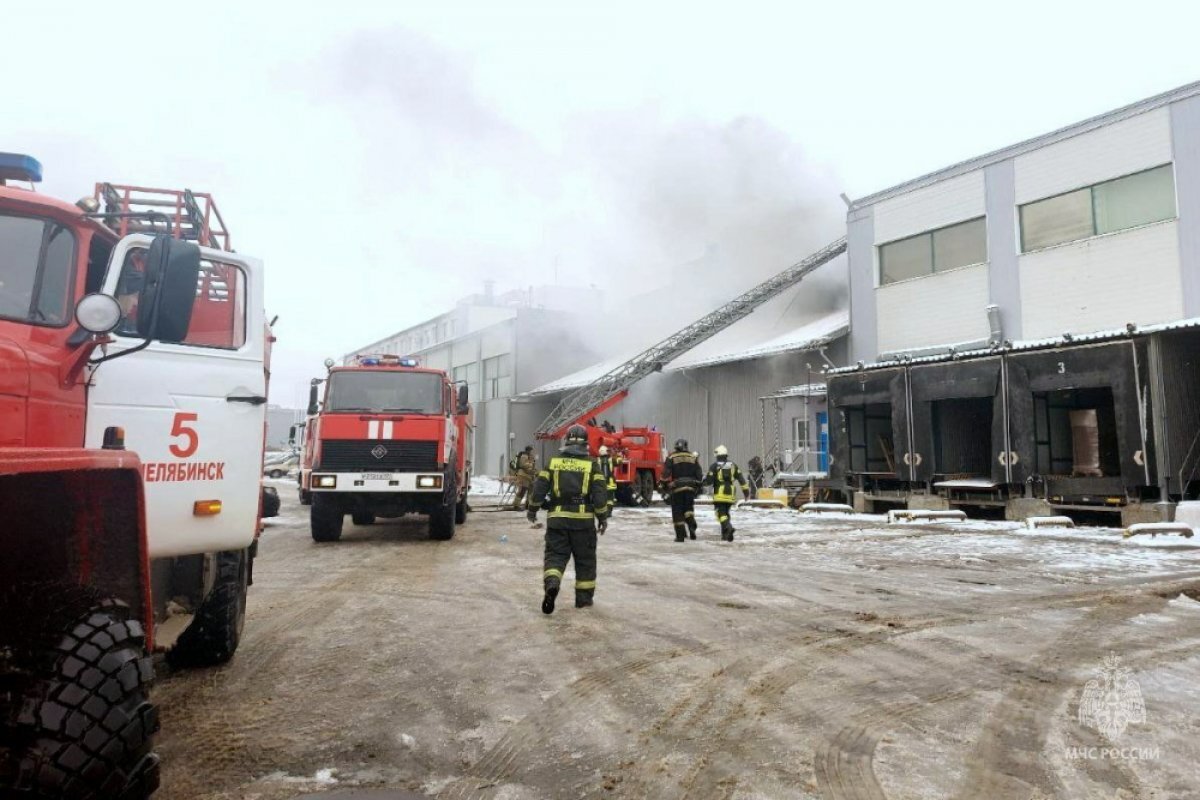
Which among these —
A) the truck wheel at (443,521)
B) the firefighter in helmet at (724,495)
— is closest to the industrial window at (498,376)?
the truck wheel at (443,521)

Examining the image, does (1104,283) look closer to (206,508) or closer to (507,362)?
(206,508)

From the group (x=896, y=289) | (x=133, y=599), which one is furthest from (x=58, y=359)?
(x=896, y=289)

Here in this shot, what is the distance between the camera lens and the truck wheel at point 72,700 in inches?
72.8

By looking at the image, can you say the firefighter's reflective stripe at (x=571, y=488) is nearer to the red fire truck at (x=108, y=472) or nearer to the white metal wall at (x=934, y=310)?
the red fire truck at (x=108, y=472)

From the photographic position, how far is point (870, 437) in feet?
59.5

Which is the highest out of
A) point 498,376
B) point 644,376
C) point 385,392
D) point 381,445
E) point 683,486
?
point 498,376

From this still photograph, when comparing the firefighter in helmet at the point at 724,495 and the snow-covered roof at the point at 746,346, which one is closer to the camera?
the firefighter in helmet at the point at 724,495

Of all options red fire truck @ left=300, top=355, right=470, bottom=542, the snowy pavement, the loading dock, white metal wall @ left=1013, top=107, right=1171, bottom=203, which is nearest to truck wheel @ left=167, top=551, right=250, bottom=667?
the snowy pavement

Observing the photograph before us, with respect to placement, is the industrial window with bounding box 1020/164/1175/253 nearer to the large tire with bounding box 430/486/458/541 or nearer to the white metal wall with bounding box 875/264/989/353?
the white metal wall with bounding box 875/264/989/353

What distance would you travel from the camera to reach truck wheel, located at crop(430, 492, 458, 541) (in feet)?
34.7

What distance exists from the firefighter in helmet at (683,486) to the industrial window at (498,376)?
951 inches

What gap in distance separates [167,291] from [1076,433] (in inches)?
669

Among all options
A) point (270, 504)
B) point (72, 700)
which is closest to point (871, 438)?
point (270, 504)

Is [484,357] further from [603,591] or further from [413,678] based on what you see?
[413,678]
